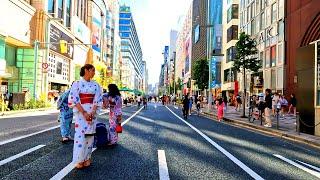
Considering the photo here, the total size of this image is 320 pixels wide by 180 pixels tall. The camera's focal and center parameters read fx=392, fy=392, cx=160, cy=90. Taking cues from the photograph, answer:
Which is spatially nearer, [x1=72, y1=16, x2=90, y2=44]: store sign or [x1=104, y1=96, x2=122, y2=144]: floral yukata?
[x1=104, y1=96, x2=122, y2=144]: floral yukata

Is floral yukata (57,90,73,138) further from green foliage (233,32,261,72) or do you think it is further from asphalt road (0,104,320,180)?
green foliage (233,32,261,72)

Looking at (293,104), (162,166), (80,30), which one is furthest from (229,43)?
(162,166)

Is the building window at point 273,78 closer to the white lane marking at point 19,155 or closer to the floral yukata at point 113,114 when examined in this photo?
the floral yukata at point 113,114

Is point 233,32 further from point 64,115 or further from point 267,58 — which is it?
point 64,115

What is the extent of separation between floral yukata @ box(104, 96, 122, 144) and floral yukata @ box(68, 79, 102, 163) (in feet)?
10.6

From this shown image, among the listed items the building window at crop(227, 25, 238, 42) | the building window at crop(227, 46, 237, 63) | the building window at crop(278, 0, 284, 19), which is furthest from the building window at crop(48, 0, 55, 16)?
the building window at crop(278, 0, 284, 19)

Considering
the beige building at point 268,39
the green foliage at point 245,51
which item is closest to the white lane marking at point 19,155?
the green foliage at point 245,51

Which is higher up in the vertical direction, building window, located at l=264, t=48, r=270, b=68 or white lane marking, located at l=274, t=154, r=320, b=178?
building window, located at l=264, t=48, r=270, b=68

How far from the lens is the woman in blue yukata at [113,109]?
1048 centimetres

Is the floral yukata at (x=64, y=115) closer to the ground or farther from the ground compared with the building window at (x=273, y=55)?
closer to the ground

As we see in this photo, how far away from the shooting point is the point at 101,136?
1000 cm

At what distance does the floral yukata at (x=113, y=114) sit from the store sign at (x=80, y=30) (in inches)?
2132

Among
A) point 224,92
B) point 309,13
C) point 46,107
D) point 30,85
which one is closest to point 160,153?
point 309,13

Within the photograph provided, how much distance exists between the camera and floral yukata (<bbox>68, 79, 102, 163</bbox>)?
22.9ft
